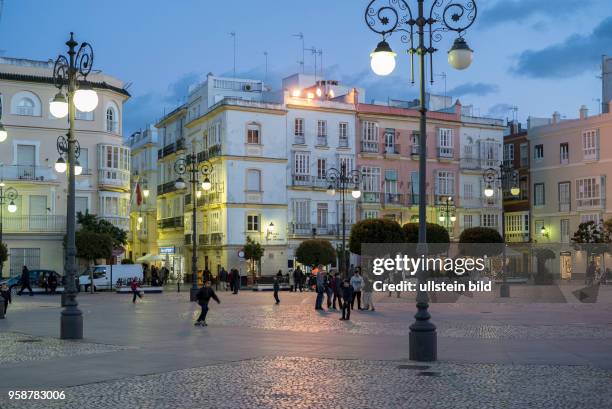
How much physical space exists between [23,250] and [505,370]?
43.6 metres

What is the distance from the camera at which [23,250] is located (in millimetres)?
52406

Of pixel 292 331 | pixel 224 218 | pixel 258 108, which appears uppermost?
pixel 258 108

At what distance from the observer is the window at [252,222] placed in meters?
60.1

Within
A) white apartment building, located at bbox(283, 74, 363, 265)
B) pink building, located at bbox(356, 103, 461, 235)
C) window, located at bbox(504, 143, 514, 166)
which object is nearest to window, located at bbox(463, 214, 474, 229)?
pink building, located at bbox(356, 103, 461, 235)

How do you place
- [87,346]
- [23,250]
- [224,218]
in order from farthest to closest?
1. [224,218]
2. [23,250]
3. [87,346]

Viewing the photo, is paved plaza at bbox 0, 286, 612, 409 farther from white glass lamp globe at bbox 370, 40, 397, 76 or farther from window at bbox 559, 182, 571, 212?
window at bbox 559, 182, 571, 212

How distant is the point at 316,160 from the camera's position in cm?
6338

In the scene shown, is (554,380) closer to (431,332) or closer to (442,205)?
(431,332)

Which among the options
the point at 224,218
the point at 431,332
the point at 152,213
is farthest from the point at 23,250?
the point at 431,332

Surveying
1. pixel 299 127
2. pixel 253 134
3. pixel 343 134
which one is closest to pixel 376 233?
pixel 253 134

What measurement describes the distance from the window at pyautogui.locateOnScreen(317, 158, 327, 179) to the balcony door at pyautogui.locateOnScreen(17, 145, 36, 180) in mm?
20478

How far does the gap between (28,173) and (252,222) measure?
615 inches

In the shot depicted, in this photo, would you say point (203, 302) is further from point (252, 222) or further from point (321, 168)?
point (321, 168)

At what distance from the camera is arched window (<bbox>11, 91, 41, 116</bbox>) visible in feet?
173
